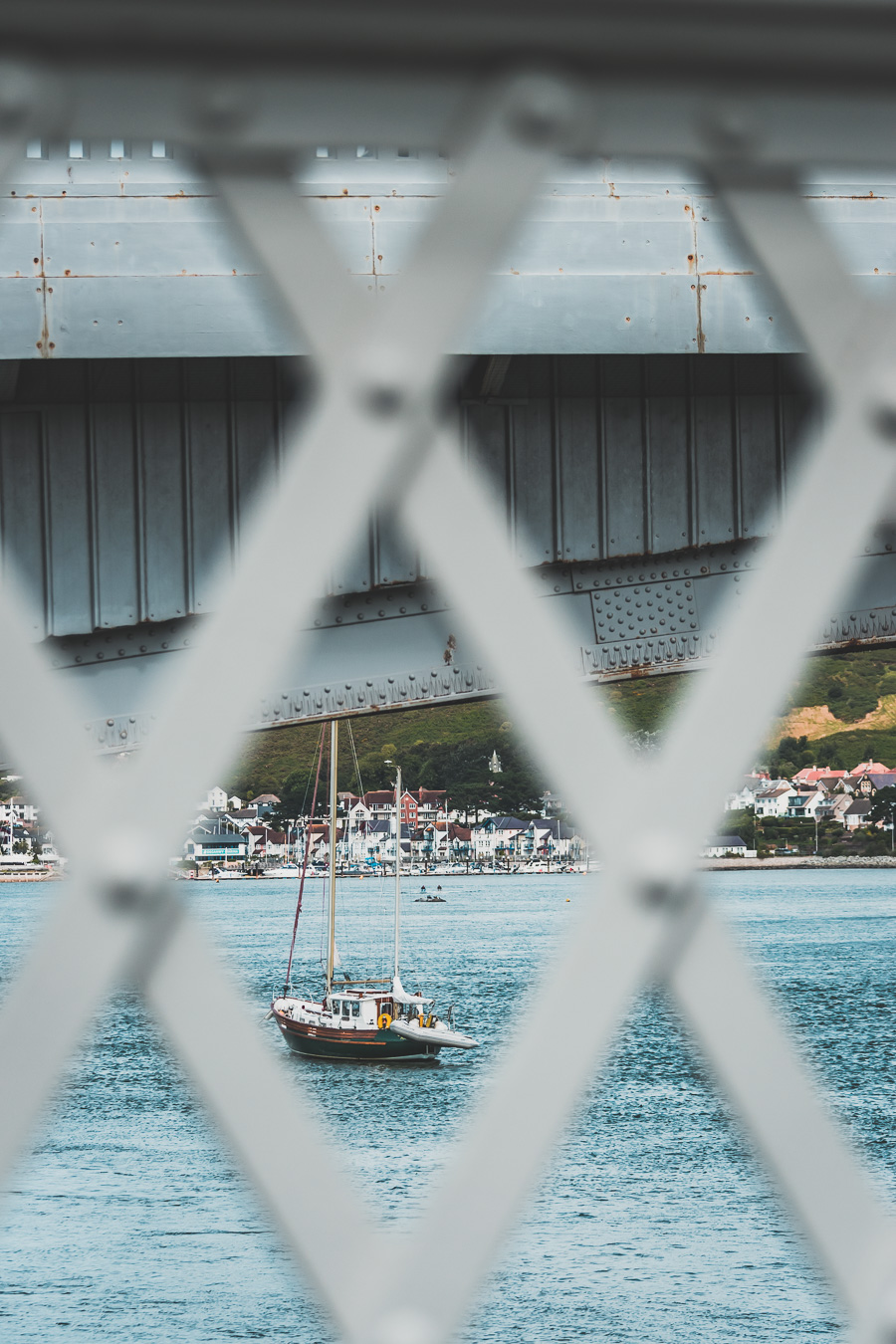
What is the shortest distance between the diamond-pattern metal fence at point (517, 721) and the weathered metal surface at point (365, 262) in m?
7.26

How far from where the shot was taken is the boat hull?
62.5m

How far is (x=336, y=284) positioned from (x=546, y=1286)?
37883 mm

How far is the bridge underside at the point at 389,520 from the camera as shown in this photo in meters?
9.89

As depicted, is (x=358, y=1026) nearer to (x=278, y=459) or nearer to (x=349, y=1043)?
(x=349, y=1043)

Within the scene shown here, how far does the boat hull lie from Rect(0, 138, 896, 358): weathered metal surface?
56670 millimetres

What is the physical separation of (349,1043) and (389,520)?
56369 millimetres

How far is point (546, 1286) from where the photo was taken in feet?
116

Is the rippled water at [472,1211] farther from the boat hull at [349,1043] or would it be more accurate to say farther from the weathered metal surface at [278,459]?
the weathered metal surface at [278,459]

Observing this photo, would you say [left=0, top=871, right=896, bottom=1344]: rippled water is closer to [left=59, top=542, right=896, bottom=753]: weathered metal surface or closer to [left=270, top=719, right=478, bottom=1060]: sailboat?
[left=270, top=719, right=478, bottom=1060]: sailboat

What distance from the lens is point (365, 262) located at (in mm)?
8398

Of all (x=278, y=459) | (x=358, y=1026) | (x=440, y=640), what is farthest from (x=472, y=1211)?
(x=358, y=1026)

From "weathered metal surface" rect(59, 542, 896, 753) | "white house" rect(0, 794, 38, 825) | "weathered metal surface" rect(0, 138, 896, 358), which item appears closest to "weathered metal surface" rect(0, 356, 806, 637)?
"weathered metal surface" rect(59, 542, 896, 753)

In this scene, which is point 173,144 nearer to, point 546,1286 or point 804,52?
point 804,52

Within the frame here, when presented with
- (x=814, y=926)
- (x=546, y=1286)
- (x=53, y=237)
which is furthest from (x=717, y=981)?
(x=814, y=926)
